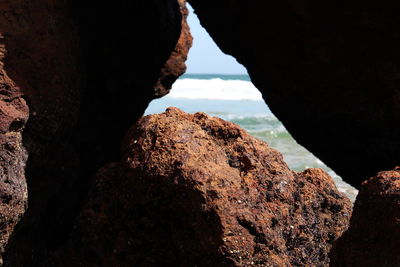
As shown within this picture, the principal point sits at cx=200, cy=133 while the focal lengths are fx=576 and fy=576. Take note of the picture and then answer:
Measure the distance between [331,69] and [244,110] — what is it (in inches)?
486

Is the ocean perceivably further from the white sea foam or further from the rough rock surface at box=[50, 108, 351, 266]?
the rough rock surface at box=[50, 108, 351, 266]

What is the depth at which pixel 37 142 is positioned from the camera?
2498 mm

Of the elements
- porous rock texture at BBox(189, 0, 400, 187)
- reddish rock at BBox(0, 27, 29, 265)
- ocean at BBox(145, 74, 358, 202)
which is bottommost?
reddish rock at BBox(0, 27, 29, 265)

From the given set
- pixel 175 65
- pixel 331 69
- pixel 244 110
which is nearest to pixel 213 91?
pixel 244 110

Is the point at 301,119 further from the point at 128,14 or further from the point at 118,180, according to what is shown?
the point at 118,180

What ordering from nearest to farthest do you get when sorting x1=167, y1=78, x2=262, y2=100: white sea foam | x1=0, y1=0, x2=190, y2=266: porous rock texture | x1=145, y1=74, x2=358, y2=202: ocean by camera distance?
x1=0, y1=0, x2=190, y2=266: porous rock texture → x1=145, y1=74, x2=358, y2=202: ocean → x1=167, y1=78, x2=262, y2=100: white sea foam

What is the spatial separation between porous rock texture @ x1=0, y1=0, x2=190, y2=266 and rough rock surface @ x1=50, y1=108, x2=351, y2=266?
0.35 metres

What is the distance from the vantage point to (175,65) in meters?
4.05

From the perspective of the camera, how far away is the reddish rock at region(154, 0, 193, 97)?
13.0ft

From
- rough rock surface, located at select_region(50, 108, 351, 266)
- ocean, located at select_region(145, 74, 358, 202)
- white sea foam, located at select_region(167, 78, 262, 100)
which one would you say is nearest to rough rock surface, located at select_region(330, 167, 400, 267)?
rough rock surface, located at select_region(50, 108, 351, 266)

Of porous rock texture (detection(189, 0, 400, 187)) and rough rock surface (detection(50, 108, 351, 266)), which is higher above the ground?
porous rock texture (detection(189, 0, 400, 187))

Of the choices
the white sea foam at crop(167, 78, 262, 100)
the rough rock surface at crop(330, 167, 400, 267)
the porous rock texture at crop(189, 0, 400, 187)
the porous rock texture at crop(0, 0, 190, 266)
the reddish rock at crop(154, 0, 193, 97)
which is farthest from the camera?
the white sea foam at crop(167, 78, 262, 100)

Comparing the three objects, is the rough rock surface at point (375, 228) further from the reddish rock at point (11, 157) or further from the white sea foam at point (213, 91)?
the white sea foam at point (213, 91)

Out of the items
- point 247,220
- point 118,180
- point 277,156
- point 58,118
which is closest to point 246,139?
point 277,156
